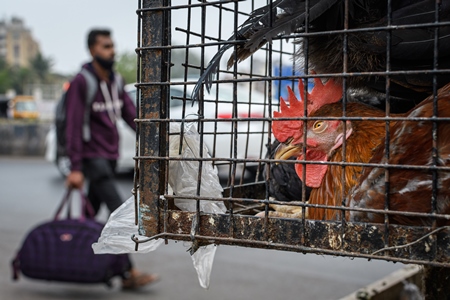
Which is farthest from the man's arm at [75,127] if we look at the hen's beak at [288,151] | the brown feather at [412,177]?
the brown feather at [412,177]

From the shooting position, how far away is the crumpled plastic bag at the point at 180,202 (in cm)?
174

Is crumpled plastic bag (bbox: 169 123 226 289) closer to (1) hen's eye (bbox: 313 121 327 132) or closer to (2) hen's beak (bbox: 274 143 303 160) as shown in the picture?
(2) hen's beak (bbox: 274 143 303 160)

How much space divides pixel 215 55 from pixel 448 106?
0.59 meters

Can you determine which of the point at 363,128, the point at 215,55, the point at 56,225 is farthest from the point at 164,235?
the point at 56,225

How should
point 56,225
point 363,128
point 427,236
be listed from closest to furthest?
point 427,236
point 363,128
point 56,225

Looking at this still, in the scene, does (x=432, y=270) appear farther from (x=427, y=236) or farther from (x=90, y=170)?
(x=90, y=170)

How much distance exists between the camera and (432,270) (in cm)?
191

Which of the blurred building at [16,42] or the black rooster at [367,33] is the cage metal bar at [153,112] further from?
the blurred building at [16,42]

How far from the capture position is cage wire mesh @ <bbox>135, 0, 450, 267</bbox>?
133 centimetres

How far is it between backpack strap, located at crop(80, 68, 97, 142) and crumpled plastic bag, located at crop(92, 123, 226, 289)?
3.00 metres

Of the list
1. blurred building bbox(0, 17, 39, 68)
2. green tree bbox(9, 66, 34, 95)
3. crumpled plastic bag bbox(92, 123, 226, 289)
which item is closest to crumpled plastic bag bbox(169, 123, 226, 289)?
crumpled plastic bag bbox(92, 123, 226, 289)

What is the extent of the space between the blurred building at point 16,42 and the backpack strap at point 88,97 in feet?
316

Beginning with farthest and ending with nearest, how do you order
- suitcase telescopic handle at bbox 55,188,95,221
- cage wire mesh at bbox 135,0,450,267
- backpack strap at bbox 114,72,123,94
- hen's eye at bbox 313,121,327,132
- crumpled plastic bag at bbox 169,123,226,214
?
1. backpack strap at bbox 114,72,123,94
2. suitcase telescopic handle at bbox 55,188,95,221
3. hen's eye at bbox 313,121,327,132
4. crumpled plastic bag at bbox 169,123,226,214
5. cage wire mesh at bbox 135,0,450,267

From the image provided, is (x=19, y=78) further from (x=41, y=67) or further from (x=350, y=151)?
(x=350, y=151)
